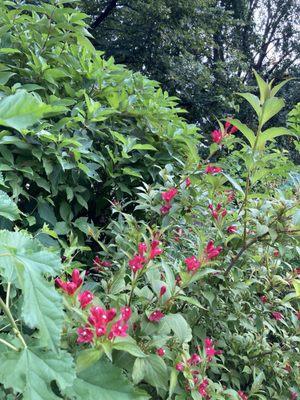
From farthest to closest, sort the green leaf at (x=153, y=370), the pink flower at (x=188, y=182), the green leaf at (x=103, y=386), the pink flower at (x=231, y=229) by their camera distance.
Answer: the pink flower at (x=188, y=182)
the pink flower at (x=231, y=229)
the green leaf at (x=153, y=370)
the green leaf at (x=103, y=386)

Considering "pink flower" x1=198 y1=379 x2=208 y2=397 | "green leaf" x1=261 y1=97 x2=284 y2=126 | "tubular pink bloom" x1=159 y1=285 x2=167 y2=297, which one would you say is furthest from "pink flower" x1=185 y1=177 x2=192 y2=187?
"pink flower" x1=198 y1=379 x2=208 y2=397

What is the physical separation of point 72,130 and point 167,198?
654 mm

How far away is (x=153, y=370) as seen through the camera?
99 cm

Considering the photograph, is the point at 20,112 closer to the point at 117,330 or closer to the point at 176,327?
the point at 117,330

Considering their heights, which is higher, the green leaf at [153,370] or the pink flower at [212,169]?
the pink flower at [212,169]

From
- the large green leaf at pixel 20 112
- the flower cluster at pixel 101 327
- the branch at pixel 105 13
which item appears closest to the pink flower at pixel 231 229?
the flower cluster at pixel 101 327

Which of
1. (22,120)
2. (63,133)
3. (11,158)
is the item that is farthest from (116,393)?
(63,133)

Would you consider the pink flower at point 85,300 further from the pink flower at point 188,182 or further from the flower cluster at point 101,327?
the pink flower at point 188,182

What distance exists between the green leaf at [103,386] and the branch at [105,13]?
1111 centimetres

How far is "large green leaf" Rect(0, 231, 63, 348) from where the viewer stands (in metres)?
0.68

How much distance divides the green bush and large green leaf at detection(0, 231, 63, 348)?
95 centimetres

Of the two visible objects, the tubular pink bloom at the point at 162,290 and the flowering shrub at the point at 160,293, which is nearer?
the flowering shrub at the point at 160,293

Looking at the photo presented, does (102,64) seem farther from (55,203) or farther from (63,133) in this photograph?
(55,203)

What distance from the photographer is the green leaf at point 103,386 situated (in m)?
0.83
